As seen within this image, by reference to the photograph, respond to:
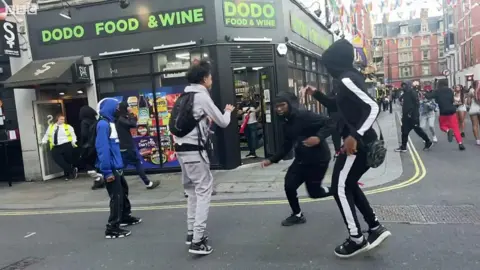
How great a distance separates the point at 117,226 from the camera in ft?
18.1

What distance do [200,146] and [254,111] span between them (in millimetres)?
7099

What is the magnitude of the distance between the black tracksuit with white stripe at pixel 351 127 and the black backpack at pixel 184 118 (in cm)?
148

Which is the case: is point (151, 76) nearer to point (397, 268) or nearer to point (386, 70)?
point (397, 268)

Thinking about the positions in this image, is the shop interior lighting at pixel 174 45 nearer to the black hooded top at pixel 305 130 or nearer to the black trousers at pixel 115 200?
the black trousers at pixel 115 200

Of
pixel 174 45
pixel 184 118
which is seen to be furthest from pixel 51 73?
pixel 184 118

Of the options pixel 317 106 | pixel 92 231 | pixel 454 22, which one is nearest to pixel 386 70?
pixel 454 22

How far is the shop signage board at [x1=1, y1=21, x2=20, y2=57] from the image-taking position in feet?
33.7

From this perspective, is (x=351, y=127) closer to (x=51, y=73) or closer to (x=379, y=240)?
(x=379, y=240)

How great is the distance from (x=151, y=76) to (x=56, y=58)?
2575 millimetres

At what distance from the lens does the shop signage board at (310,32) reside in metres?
12.3

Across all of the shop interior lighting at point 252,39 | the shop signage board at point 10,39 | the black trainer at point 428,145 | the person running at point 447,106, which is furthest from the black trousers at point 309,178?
the shop signage board at point 10,39

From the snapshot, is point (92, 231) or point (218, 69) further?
point (218, 69)

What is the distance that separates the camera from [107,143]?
535 centimetres

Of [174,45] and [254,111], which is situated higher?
[174,45]
